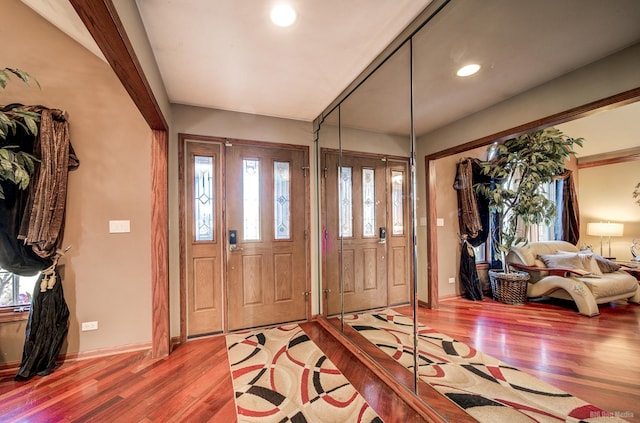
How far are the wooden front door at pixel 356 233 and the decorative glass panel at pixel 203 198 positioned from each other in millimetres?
1358

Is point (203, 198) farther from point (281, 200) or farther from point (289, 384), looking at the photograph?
point (289, 384)

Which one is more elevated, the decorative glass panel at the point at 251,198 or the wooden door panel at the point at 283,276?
the decorative glass panel at the point at 251,198

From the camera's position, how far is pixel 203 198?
2.85m

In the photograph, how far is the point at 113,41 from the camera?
1277mm

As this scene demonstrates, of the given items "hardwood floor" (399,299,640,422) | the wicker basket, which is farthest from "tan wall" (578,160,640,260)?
the wicker basket

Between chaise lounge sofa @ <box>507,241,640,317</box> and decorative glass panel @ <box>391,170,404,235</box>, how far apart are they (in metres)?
0.95

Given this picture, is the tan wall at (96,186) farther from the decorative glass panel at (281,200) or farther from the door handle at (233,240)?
the decorative glass panel at (281,200)

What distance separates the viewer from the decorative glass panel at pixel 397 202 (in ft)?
8.01

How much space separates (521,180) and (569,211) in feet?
1.50

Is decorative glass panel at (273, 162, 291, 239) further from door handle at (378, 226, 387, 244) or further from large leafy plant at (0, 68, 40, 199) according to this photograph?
large leafy plant at (0, 68, 40, 199)

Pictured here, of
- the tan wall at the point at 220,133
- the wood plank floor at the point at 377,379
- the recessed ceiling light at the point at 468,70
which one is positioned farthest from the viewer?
the tan wall at the point at 220,133

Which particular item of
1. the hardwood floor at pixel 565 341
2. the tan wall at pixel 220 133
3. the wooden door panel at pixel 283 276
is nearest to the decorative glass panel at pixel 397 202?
the hardwood floor at pixel 565 341

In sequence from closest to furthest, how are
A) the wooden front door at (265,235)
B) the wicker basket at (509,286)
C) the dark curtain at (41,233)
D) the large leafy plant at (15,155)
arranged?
the large leafy plant at (15,155) → the wicker basket at (509,286) → the dark curtain at (41,233) → the wooden front door at (265,235)

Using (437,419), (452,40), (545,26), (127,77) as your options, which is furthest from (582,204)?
(127,77)
